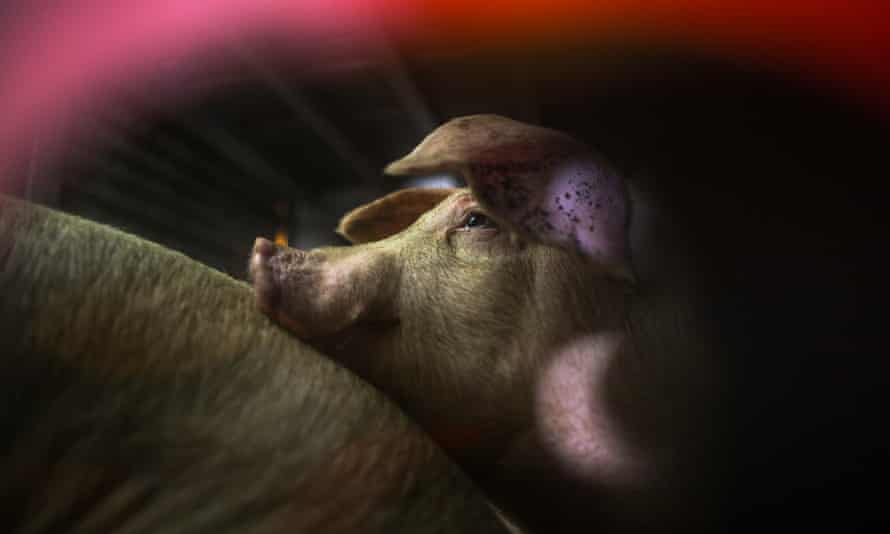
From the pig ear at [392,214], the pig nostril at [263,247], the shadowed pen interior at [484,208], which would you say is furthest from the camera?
the pig ear at [392,214]

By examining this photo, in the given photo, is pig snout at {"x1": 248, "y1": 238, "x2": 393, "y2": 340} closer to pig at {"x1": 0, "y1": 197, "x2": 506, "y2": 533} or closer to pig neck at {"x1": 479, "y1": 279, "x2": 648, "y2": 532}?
pig at {"x1": 0, "y1": 197, "x2": 506, "y2": 533}

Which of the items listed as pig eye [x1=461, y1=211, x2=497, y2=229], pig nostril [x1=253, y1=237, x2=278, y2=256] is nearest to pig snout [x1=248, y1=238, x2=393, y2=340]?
pig nostril [x1=253, y1=237, x2=278, y2=256]

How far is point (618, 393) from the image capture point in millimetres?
658

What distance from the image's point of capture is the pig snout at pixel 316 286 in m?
0.77

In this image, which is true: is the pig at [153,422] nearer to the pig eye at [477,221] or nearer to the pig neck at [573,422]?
the pig neck at [573,422]

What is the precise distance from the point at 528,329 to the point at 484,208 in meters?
0.17

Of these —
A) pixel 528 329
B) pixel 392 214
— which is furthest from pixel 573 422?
pixel 392 214

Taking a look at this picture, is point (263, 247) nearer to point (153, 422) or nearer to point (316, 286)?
point (316, 286)

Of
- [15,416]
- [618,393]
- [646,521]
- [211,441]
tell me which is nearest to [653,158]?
[618,393]

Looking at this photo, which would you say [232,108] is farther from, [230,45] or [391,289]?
[391,289]

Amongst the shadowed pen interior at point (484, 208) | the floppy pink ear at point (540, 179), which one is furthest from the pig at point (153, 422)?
the floppy pink ear at point (540, 179)

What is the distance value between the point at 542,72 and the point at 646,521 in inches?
17.0

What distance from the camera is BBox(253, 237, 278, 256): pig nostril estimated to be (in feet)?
2.49

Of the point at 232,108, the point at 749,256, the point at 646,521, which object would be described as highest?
the point at 232,108
